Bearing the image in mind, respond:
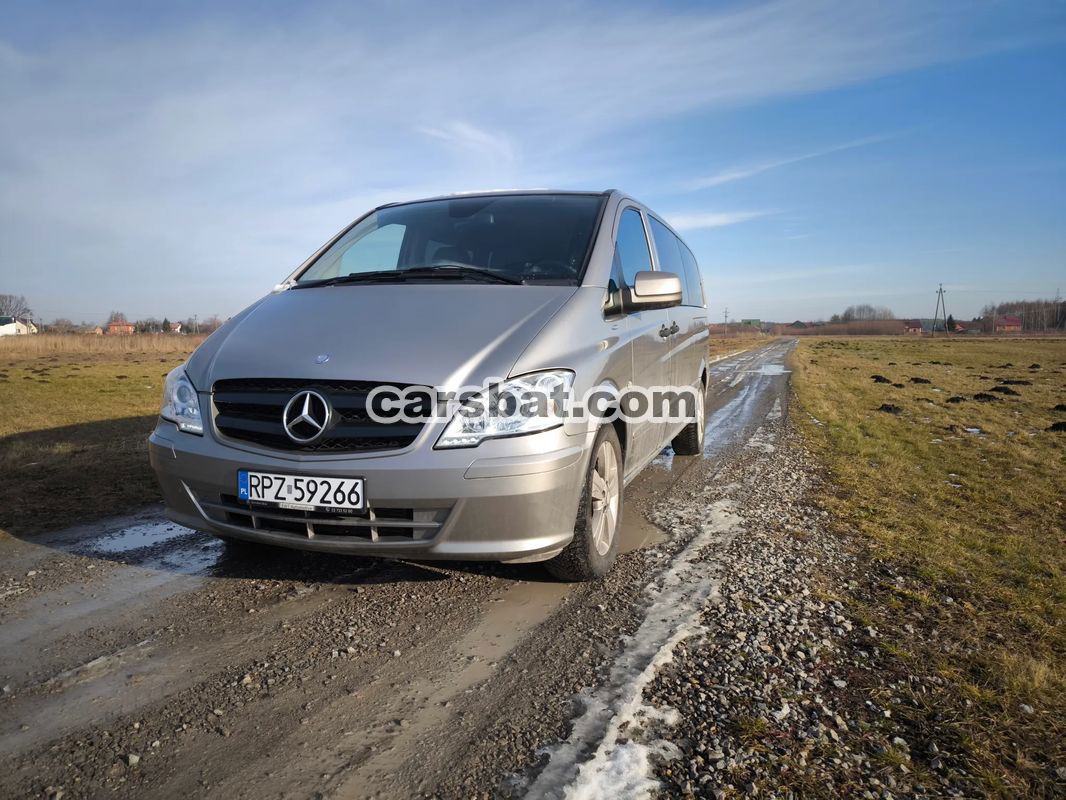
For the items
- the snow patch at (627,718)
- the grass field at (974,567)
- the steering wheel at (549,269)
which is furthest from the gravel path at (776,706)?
the steering wheel at (549,269)

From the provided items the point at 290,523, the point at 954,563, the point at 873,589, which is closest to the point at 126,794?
the point at 290,523

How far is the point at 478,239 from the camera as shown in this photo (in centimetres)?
391

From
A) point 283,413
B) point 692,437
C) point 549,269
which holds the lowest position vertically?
point 692,437

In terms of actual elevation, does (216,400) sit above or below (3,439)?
above

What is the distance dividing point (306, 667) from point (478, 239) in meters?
2.49

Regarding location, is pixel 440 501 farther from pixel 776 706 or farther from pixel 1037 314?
pixel 1037 314

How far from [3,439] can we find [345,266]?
5.78 m

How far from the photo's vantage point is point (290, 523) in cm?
270

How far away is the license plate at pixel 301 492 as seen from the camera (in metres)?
2.58

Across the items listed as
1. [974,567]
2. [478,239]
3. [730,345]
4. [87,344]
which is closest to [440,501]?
[478,239]

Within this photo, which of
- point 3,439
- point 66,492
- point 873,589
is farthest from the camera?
point 3,439

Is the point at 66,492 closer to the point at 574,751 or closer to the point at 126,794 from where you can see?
the point at 126,794

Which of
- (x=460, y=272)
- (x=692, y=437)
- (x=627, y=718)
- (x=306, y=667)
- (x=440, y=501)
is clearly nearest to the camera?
(x=627, y=718)

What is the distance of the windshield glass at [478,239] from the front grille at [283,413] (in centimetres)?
111
